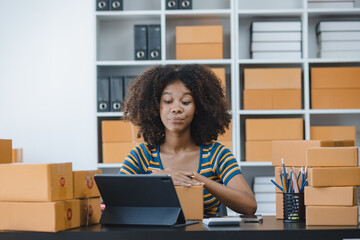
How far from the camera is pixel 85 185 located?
145 centimetres

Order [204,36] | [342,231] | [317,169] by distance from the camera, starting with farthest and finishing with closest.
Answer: [204,36] < [317,169] < [342,231]

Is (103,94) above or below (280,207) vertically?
above

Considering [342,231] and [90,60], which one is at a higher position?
[90,60]

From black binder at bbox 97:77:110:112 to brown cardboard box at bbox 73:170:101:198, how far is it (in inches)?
74.5

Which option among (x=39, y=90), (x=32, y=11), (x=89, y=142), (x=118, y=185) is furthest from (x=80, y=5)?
(x=118, y=185)

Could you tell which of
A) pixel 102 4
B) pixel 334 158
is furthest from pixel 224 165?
pixel 102 4

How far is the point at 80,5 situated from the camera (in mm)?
3754

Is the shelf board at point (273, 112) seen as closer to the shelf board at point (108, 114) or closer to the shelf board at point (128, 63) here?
the shelf board at point (128, 63)

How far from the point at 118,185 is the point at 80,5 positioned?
8.80 feet

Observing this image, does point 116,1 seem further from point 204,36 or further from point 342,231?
point 342,231

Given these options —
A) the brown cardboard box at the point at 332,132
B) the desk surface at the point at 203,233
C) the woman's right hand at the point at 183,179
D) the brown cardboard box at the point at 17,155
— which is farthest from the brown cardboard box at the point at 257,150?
the desk surface at the point at 203,233

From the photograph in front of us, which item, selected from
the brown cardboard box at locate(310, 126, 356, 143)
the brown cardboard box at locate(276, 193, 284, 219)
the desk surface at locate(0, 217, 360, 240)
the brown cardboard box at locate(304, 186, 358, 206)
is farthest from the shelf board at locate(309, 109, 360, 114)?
the desk surface at locate(0, 217, 360, 240)

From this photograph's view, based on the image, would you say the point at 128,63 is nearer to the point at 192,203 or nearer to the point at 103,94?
the point at 103,94

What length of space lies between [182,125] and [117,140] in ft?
4.93
